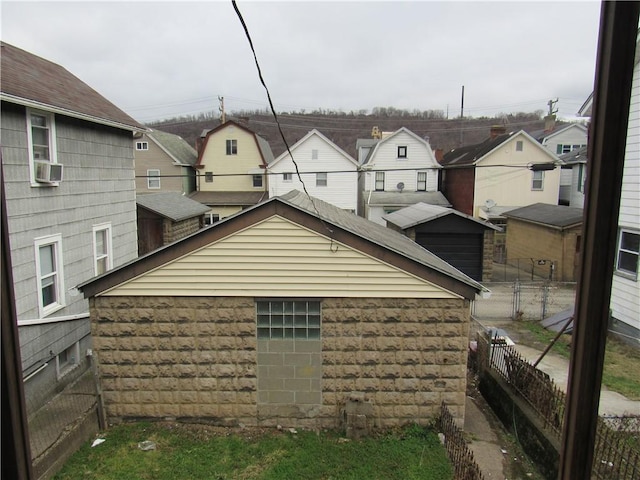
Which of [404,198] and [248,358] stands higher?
[404,198]

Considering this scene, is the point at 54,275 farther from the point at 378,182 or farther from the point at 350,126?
the point at 350,126

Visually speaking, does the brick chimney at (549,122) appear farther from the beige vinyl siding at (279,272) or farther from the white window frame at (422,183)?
the beige vinyl siding at (279,272)

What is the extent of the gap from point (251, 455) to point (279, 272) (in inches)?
117

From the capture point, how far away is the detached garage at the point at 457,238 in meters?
18.3

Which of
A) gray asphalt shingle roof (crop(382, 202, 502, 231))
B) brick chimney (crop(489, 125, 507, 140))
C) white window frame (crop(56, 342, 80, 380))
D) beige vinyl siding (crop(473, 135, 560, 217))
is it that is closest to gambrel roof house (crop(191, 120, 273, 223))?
gray asphalt shingle roof (crop(382, 202, 502, 231))

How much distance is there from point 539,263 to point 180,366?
17.7 metres

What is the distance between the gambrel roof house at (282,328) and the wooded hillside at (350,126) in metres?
29.5

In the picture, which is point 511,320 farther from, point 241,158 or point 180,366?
point 241,158

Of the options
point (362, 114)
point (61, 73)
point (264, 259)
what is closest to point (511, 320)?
point (264, 259)

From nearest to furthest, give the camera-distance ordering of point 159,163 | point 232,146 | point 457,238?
point 457,238
point 232,146
point 159,163

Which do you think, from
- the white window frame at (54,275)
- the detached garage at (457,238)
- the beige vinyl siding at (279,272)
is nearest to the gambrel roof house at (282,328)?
the beige vinyl siding at (279,272)

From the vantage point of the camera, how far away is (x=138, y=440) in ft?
23.0

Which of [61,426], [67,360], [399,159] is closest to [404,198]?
[399,159]

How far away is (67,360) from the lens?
962 centimetres
